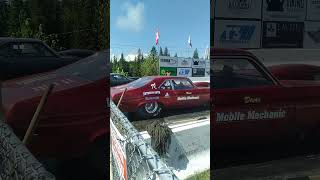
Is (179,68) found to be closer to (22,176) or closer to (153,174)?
(153,174)

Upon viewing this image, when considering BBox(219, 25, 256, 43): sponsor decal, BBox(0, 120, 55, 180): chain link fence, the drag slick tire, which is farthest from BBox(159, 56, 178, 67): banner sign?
BBox(219, 25, 256, 43): sponsor decal

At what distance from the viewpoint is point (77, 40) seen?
440 cm

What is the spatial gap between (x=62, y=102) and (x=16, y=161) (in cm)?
54

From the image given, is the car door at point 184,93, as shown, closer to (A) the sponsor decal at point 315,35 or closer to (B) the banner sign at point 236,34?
(B) the banner sign at point 236,34

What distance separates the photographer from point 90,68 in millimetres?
4367

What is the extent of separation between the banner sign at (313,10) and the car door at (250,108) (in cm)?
65

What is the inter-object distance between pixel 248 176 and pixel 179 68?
212cm

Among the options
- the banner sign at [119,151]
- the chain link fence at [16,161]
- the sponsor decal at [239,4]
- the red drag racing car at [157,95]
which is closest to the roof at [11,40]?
the chain link fence at [16,161]

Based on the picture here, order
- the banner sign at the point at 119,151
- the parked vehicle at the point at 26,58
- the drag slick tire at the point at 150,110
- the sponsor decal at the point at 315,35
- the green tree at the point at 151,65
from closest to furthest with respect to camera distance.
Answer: the green tree at the point at 151,65 < the drag slick tire at the point at 150,110 < the banner sign at the point at 119,151 < the parked vehicle at the point at 26,58 < the sponsor decal at the point at 315,35

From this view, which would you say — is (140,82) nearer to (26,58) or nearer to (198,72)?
(198,72)

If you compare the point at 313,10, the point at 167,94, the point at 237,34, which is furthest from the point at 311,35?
the point at 167,94

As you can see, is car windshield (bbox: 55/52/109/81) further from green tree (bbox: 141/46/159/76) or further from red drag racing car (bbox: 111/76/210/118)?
green tree (bbox: 141/46/159/76)

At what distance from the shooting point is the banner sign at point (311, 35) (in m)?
5.42

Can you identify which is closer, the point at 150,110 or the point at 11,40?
the point at 150,110
